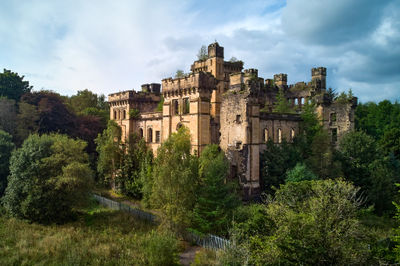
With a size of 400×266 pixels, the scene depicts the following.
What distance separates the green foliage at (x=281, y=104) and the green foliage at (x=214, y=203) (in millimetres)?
17014

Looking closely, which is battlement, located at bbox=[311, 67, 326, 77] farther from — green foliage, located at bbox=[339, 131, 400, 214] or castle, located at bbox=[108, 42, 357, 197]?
green foliage, located at bbox=[339, 131, 400, 214]

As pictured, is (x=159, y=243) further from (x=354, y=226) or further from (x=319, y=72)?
(x=319, y=72)

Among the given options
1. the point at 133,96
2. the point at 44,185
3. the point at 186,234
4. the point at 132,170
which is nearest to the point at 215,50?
the point at 133,96

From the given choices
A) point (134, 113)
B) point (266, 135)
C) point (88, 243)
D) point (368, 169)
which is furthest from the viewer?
point (134, 113)

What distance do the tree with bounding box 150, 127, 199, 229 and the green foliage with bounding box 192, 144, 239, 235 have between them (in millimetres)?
631

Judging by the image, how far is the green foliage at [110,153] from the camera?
29234 mm

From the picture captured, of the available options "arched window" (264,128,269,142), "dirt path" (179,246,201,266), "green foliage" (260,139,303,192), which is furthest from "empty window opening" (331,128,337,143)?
"dirt path" (179,246,201,266)

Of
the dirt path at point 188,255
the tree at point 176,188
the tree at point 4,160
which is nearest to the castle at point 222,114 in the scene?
the tree at point 176,188

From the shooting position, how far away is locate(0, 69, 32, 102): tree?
39781 mm

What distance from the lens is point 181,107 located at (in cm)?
2553

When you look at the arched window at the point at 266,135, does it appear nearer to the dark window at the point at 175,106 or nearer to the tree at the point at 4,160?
the dark window at the point at 175,106

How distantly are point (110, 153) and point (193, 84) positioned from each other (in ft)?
38.7

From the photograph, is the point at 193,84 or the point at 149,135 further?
the point at 149,135

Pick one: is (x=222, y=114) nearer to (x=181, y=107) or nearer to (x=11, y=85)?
(x=181, y=107)
